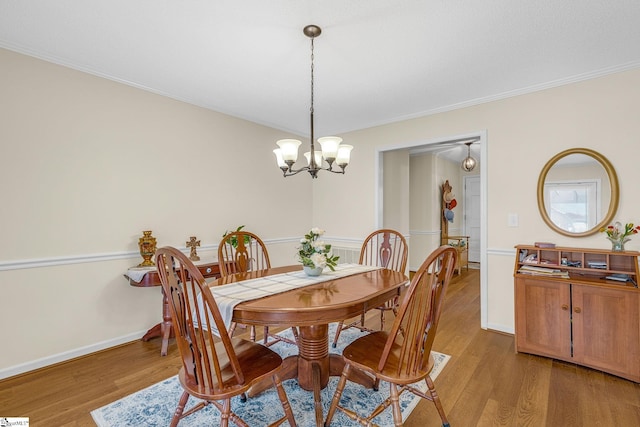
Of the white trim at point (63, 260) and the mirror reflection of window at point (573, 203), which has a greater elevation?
the mirror reflection of window at point (573, 203)

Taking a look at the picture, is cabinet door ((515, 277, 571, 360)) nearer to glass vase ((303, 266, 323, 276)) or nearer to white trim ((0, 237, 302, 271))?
glass vase ((303, 266, 323, 276))

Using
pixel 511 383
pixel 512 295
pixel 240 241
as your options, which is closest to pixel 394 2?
pixel 240 241

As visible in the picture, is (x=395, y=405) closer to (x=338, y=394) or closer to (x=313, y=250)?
(x=338, y=394)

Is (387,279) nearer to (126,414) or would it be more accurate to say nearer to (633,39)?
(126,414)

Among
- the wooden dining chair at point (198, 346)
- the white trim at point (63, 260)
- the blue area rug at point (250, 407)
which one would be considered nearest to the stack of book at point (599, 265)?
the blue area rug at point (250, 407)

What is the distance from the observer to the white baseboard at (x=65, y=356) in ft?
7.32

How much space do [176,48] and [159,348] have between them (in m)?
2.52

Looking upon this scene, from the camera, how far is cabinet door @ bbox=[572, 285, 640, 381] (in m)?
2.14

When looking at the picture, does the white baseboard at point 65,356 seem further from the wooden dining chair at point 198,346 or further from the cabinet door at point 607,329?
the cabinet door at point 607,329

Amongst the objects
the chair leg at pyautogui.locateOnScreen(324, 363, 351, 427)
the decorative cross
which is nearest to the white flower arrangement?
the chair leg at pyautogui.locateOnScreen(324, 363, 351, 427)

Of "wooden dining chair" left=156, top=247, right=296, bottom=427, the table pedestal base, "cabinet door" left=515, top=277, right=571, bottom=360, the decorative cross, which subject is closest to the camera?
"wooden dining chair" left=156, top=247, right=296, bottom=427

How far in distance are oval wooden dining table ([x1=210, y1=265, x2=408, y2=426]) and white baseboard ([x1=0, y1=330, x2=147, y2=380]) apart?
58.6 inches

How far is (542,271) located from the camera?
256 cm

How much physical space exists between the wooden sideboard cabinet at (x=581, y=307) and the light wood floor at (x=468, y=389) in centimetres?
14
